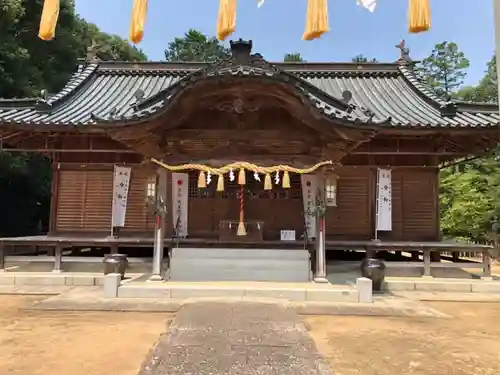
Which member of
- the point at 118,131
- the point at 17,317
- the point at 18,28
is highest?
the point at 18,28

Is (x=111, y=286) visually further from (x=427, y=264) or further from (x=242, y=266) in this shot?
(x=427, y=264)

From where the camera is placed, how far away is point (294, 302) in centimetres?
889

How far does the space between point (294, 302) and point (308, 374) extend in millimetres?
4713

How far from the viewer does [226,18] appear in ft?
25.0

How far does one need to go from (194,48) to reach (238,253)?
202 ft

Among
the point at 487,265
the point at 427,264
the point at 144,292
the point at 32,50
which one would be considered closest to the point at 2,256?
the point at 144,292

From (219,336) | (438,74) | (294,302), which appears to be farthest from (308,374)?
(438,74)

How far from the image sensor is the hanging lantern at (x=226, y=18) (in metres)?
7.61

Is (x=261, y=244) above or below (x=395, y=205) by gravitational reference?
below

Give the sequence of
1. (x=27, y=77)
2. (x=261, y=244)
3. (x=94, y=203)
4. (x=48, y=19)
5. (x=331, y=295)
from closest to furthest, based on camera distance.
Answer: (x=48, y=19)
(x=331, y=295)
(x=261, y=244)
(x=94, y=203)
(x=27, y=77)

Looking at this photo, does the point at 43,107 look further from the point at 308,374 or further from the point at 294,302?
the point at 308,374

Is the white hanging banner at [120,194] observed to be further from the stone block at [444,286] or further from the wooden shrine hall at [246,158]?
the stone block at [444,286]

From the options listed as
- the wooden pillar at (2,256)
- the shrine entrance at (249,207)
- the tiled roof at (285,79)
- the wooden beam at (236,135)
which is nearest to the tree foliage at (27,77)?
the tiled roof at (285,79)

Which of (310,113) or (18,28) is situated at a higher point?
(18,28)
